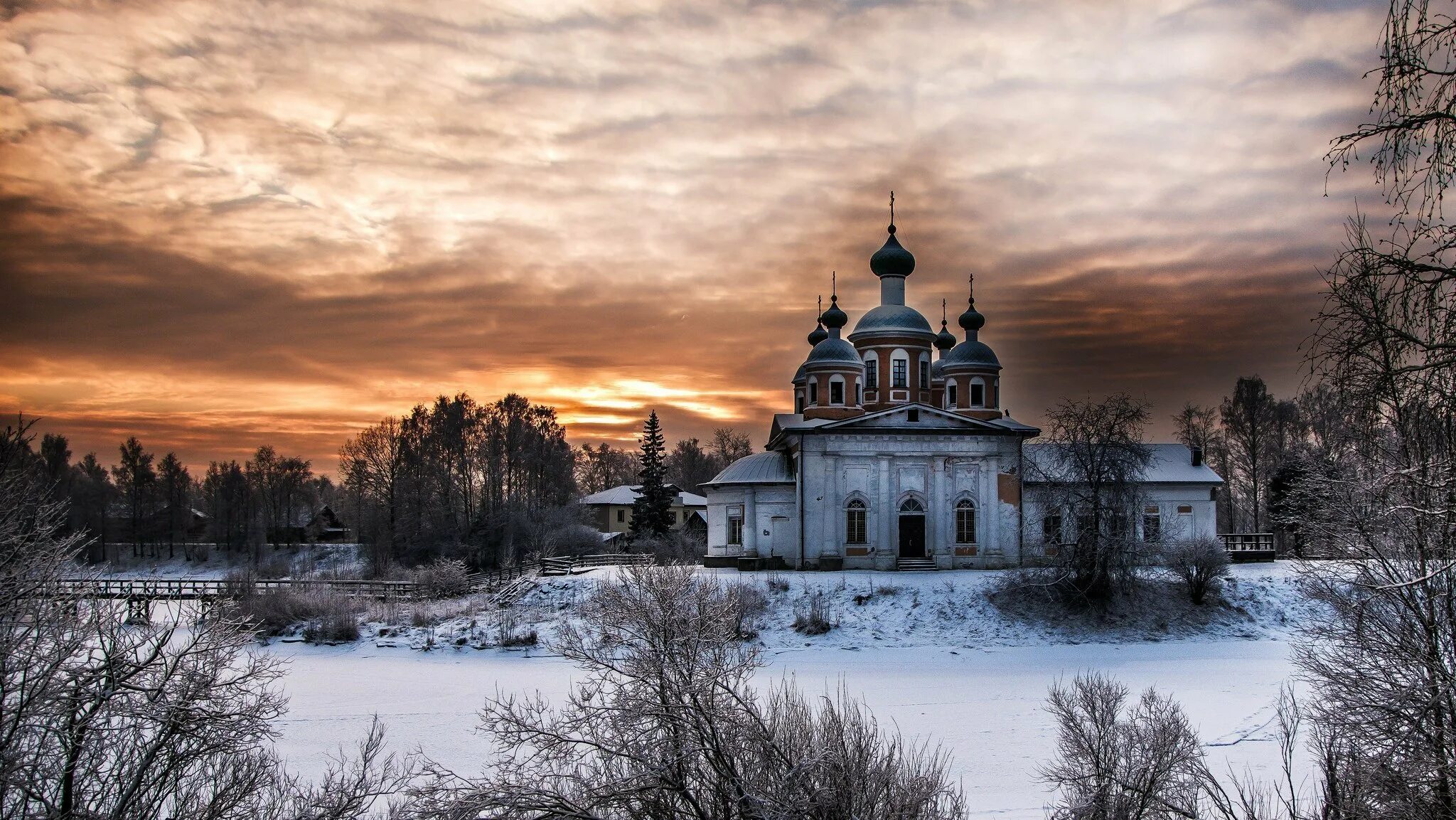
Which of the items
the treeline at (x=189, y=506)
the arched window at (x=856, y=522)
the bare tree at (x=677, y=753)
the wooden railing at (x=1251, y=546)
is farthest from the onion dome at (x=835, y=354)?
the treeline at (x=189, y=506)

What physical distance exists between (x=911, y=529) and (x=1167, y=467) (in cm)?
998

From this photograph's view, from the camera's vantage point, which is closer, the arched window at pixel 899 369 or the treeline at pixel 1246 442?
the arched window at pixel 899 369

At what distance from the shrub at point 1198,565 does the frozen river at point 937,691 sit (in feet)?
8.25

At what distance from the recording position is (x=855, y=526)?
31.3 m

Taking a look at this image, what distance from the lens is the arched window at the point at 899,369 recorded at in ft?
112

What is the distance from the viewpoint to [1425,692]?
769 cm

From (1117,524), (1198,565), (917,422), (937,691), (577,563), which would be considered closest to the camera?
(937,691)

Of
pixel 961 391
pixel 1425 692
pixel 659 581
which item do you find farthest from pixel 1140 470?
pixel 659 581

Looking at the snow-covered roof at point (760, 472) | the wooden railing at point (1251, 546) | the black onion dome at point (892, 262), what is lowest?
the wooden railing at point (1251, 546)

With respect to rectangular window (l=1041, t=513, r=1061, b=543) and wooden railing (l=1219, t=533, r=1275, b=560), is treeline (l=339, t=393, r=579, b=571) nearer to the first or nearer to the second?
rectangular window (l=1041, t=513, r=1061, b=543)

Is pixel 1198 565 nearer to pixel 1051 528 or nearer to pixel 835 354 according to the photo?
pixel 1051 528

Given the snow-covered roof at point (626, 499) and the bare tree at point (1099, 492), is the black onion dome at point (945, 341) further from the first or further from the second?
the snow-covered roof at point (626, 499)

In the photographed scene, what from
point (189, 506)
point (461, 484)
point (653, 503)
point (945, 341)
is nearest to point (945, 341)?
point (945, 341)

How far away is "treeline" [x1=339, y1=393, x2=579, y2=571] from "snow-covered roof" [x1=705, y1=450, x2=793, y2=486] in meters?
13.9
